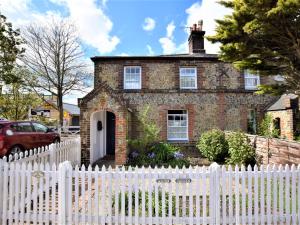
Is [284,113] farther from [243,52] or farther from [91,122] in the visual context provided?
[91,122]

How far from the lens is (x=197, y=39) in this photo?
696 inches

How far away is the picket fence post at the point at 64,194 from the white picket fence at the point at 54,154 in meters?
1.82

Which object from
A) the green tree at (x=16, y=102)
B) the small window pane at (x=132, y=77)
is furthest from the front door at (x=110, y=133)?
the green tree at (x=16, y=102)

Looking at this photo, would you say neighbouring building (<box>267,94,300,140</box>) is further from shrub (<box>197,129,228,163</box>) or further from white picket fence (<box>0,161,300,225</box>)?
white picket fence (<box>0,161,300,225</box>)

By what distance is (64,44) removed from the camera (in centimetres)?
2977

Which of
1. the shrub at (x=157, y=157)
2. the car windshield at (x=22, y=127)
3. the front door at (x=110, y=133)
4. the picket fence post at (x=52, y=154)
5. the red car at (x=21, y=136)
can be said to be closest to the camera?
the picket fence post at (x=52, y=154)

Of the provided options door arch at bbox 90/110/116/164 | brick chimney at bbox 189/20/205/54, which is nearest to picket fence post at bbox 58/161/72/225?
door arch at bbox 90/110/116/164

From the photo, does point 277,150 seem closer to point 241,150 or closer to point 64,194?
point 241,150

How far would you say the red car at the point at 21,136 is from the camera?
10.6 meters

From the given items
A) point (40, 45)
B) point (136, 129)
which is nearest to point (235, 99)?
point (136, 129)

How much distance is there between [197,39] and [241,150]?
9.72 metres

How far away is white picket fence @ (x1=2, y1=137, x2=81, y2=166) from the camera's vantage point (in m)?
6.81

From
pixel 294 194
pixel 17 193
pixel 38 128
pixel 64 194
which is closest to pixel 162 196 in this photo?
pixel 64 194

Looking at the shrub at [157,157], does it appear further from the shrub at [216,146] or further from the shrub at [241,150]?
the shrub at [241,150]
